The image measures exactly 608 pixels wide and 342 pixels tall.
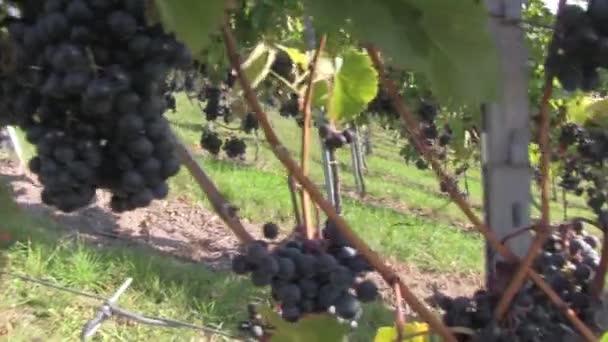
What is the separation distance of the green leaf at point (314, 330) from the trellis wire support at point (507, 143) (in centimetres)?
14

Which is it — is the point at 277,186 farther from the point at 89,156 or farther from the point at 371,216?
the point at 89,156

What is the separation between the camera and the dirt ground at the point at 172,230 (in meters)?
5.49

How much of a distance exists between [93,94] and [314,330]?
0.30 meters

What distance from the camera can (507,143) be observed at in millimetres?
750

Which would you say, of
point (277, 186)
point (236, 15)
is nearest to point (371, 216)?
point (277, 186)

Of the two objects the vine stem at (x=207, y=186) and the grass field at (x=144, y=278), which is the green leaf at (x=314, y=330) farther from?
the grass field at (x=144, y=278)

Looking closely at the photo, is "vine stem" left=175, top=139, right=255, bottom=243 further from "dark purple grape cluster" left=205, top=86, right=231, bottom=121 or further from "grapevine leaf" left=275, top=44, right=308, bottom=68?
"dark purple grape cluster" left=205, top=86, right=231, bottom=121

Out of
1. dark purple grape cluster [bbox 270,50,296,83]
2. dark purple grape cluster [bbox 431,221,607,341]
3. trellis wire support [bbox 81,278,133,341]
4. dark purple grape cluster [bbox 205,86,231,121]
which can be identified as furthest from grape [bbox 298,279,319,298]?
dark purple grape cluster [bbox 205,86,231,121]

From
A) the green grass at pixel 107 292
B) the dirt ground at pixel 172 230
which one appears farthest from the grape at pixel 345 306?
the dirt ground at pixel 172 230

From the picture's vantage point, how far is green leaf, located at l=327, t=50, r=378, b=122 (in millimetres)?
1238

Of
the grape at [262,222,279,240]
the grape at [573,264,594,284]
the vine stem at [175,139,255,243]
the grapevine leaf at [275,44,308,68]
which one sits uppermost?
the grapevine leaf at [275,44,308,68]

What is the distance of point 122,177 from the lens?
2.01 ft

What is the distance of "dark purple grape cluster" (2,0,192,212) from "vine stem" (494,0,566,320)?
290 millimetres

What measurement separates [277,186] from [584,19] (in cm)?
709
